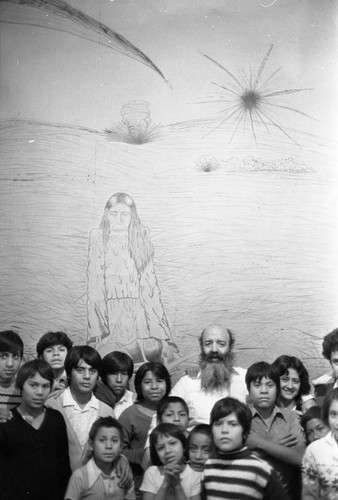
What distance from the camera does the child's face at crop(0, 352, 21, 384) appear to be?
4.96 meters

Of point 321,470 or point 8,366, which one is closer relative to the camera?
point 321,470

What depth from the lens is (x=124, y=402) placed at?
5.16 meters

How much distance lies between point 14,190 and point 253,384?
3.10 m

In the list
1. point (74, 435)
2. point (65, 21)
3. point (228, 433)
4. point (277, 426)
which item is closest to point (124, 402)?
point (74, 435)

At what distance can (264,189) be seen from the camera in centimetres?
670

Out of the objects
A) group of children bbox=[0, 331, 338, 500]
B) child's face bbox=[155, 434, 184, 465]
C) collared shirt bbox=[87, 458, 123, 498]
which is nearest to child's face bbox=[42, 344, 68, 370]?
group of children bbox=[0, 331, 338, 500]

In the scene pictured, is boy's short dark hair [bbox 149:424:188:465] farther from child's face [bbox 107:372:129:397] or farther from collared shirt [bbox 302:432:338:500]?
child's face [bbox 107:372:129:397]

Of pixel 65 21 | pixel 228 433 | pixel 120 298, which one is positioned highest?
pixel 65 21

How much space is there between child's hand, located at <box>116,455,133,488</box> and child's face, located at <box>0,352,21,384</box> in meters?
0.97

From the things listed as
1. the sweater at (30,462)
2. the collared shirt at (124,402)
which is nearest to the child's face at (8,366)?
the sweater at (30,462)

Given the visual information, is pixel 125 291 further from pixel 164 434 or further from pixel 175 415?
pixel 164 434

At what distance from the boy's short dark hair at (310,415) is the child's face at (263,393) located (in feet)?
0.63

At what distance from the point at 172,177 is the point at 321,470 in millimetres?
3266

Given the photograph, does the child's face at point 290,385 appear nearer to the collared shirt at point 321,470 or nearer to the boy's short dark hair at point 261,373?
the boy's short dark hair at point 261,373
